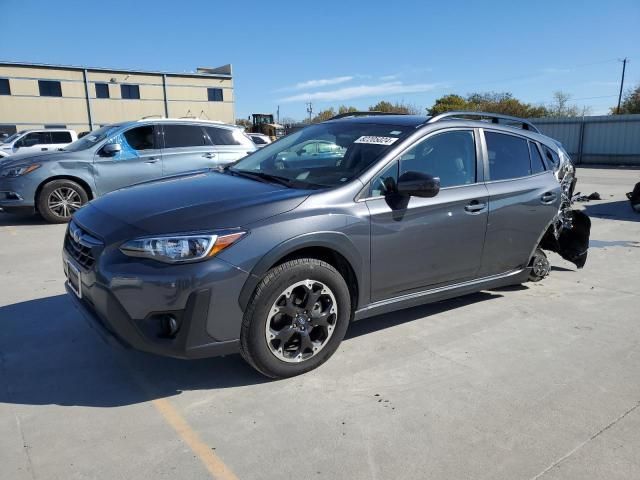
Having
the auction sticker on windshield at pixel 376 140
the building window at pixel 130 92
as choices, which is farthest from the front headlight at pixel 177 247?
the building window at pixel 130 92

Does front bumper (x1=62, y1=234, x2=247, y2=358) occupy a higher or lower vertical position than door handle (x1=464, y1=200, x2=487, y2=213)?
lower

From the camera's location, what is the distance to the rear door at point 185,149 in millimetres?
9102

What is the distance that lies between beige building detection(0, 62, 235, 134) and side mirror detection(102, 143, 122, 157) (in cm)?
4154

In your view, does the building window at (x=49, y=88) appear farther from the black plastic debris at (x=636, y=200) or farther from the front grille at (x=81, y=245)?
the front grille at (x=81, y=245)

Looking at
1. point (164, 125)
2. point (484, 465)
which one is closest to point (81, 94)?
point (164, 125)

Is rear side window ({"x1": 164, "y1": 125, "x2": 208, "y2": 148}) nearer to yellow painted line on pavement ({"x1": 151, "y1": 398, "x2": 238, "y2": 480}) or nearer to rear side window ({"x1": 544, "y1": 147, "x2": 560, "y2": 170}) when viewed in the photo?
rear side window ({"x1": 544, "y1": 147, "x2": 560, "y2": 170})

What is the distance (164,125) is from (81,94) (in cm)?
4324

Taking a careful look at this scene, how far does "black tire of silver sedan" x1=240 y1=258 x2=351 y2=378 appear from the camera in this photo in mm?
3006

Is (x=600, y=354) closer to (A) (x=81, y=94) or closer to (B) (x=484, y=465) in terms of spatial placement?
(B) (x=484, y=465)

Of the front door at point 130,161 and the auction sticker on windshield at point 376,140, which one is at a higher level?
the auction sticker on windshield at point 376,140

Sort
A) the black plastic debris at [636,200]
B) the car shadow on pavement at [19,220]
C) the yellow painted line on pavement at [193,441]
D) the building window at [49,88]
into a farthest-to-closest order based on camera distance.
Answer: the building window at [49,88] → the black plastic debris at [636,200] → the car shadow on pavement at [19,220] → the yellow painted line on pavement at [193,441]

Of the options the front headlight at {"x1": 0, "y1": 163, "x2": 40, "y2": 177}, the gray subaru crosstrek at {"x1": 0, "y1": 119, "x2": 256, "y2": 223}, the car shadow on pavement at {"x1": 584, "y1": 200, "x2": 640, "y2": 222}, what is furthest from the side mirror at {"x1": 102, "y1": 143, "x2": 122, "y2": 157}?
the car shadow on pavement at {"x1": 584, "y1": 200, "x2": 640, "y2": 222}

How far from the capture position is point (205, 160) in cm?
944

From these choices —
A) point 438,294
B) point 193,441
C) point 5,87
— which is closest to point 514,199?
point 438,294
